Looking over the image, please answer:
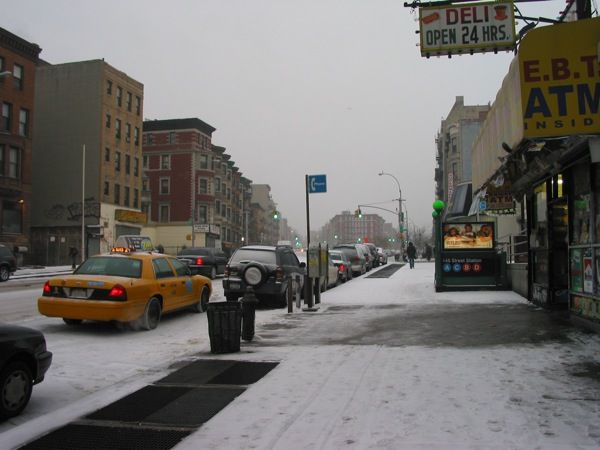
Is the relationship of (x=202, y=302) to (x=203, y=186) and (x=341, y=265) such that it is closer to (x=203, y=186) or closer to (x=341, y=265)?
(x=341, y=265)

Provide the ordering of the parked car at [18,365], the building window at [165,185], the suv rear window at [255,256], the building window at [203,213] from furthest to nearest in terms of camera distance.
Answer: the building window at [165,185], the building window at [203,213], the suv rear window at [255,256], the parked car at [18,365]

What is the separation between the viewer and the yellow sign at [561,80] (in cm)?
702

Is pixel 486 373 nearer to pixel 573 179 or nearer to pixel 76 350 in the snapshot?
pixel 573 179

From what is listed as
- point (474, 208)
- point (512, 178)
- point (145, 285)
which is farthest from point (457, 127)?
point (145, 285)

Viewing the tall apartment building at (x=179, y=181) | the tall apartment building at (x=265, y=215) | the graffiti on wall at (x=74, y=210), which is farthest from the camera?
the tall apartment building at (x=265, y=215)

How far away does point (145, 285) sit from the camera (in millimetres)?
10539

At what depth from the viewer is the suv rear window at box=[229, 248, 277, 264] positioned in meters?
14.7

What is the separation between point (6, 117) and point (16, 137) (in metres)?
1.48

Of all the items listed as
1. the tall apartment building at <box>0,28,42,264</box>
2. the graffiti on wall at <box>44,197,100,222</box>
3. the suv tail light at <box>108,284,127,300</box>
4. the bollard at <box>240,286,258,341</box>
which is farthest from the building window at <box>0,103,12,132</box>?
the bollard at <box>240,286,258,341</box>

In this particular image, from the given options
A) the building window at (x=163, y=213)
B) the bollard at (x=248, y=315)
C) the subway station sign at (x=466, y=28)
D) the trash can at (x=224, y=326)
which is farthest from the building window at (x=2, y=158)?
the subway station sign at (x=466, y=28)

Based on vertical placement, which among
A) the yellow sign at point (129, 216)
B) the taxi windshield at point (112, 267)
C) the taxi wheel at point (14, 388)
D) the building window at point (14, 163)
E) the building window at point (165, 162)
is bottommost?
the taxi wheel at point (14, 388)

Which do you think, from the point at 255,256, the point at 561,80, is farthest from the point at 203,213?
the point at 561,80

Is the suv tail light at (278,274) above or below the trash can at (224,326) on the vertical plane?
above

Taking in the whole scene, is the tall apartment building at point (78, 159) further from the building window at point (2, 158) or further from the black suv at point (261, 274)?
the black suv at point (261, 274)
